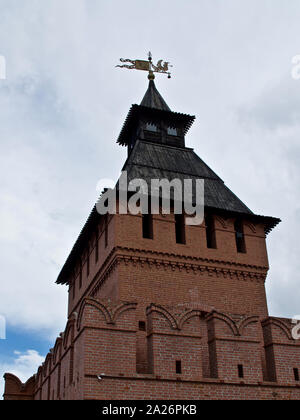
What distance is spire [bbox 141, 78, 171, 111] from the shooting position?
24203 mm

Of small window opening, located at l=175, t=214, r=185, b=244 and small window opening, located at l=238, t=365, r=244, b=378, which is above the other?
small window opening, located at l=175, t=214, r=185, b=244

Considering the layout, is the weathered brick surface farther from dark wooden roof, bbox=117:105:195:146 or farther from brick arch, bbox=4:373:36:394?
dark wooden roof, bbox=117:105:195:146

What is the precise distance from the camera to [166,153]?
21.5 meters

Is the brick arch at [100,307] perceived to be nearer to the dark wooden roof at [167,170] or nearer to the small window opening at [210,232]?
the dark wooden roof at [167,170]

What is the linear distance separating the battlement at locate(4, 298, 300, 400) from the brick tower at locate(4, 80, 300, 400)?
0.08 ft

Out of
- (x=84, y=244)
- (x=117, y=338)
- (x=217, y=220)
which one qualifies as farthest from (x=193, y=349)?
(x=84, y=244)

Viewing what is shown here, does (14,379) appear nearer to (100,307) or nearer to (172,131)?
(100,307)

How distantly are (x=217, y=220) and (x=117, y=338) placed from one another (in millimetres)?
7248

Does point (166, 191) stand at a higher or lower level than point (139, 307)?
higher

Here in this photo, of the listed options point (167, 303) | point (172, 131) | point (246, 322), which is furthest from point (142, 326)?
point (172, 131)

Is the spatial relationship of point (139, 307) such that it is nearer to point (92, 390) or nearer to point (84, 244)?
point (92, 390)

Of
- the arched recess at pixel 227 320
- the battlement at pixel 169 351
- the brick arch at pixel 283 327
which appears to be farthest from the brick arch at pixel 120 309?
the brick arch at pixel 283 327

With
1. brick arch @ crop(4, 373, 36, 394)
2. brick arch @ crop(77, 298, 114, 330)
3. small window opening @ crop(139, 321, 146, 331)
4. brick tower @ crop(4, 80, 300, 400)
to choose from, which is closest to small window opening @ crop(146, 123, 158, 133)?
brick tower @ crop(4, 80, 300, 400)

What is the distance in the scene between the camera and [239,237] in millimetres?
18734
